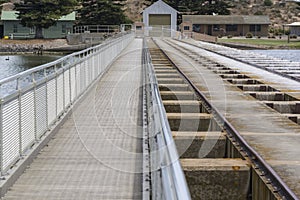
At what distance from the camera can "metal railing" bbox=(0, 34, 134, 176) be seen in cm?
864

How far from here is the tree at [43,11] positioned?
89.4 m

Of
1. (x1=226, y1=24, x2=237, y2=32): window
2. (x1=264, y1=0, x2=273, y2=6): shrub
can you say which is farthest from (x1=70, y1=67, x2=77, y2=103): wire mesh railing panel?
(x1=264, y1=0, x2=273, y2=6): shrub

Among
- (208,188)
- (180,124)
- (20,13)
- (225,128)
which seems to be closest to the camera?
(208,188)

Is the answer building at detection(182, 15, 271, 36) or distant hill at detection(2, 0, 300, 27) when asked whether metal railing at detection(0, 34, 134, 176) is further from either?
distant hill at detection(2, 0, 300, 27)

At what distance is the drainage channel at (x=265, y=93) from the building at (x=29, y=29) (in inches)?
3038

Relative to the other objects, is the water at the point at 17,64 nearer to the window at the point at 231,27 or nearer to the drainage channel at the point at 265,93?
the drainage channel at the point at 265,93

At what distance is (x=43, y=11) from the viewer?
91125mm

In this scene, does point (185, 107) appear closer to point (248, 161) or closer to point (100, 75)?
point (248, 161)

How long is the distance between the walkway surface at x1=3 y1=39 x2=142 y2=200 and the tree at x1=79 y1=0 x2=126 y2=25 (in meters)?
77.3

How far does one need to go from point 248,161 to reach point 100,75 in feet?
50.0

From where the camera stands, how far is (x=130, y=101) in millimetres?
17422

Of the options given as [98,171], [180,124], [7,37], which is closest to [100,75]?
[180,124]

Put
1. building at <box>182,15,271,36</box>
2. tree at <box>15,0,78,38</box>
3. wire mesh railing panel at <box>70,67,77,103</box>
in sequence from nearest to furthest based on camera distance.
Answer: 1. wire mesh railing panel at <box>70,67,77,103</box>
2. tree at <box>15,0,78,38</box>
3. building at <box>182,15,271,36</box>

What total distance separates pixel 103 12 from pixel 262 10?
86289 millimetres
